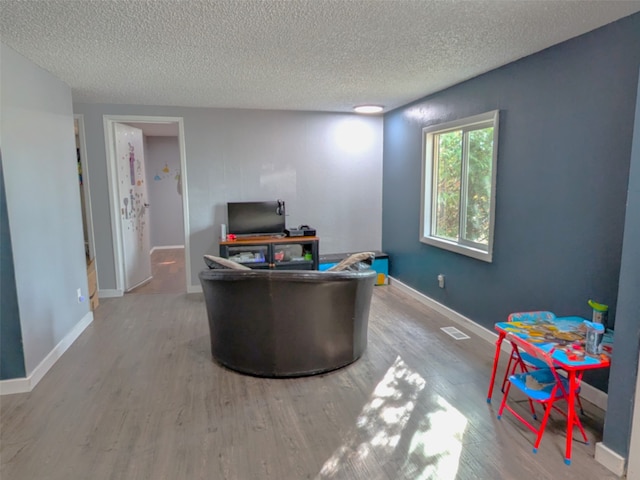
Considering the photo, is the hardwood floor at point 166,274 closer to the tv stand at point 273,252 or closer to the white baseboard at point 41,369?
the tv stand at point 273,252

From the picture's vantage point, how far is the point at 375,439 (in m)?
2.25

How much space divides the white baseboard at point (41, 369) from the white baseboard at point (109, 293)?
1.25 m

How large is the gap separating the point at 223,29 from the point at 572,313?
9.49ft

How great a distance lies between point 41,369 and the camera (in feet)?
9.77

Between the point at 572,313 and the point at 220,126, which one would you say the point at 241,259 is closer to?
the point at 220,126

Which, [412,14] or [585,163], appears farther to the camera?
[585,163]

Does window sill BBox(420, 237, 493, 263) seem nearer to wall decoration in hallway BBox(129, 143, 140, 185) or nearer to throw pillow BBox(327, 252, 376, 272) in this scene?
throw pillow BBox(327, 252, 376, 272)

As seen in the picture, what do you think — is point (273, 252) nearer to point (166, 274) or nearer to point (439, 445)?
point (166, 274)

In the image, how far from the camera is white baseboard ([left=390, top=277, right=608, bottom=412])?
2529 mm

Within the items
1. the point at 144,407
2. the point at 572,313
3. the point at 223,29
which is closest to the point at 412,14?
the point at 223,29

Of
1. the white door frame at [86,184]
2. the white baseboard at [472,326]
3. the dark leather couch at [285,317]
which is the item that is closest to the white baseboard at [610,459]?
the white baseboard at [472,326]

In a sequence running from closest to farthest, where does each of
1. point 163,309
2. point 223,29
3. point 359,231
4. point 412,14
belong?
point 412,14 → point 223,29 → point 163,309 → point 359,231

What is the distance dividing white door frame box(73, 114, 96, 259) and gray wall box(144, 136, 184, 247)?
3248mm

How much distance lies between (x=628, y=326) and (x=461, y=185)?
233 centimetres
